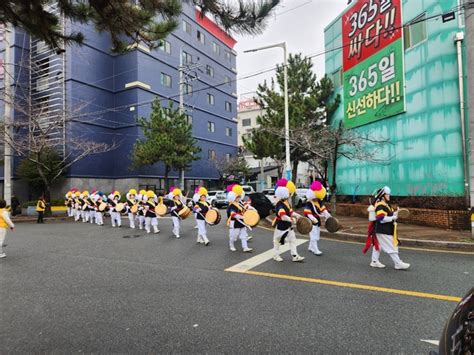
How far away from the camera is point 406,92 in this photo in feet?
43.5

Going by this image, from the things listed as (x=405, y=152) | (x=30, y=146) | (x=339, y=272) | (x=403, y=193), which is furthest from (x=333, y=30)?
(x=30, y=146)

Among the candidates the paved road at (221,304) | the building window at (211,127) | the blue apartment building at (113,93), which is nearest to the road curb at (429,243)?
the paved road at (221,304)

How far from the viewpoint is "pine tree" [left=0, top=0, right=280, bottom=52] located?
11.9 ft

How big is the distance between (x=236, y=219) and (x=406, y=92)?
9.96m

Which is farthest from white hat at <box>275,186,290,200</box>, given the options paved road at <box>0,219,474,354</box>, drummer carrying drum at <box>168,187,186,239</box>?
drummer carrying drum at <box>168,187,186,239</box>

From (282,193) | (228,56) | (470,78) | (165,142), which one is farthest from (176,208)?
(228,56)

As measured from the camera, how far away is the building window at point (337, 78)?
732 inches

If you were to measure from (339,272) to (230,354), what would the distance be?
3.44 m

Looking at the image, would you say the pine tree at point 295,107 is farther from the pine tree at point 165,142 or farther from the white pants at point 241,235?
the white pants at point 241,235

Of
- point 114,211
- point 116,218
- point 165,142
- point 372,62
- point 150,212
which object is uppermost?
point 372,62

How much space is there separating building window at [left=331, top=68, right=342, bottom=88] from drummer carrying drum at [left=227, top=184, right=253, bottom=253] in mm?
13125

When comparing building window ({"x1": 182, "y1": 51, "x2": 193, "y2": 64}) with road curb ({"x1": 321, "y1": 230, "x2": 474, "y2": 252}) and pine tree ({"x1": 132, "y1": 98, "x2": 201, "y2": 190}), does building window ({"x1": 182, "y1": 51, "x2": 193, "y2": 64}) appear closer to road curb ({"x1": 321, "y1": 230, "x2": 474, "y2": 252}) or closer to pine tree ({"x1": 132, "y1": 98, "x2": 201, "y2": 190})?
pine tree ({"x1": 132, "y1": 98, "x2": 201, "y2": 190})

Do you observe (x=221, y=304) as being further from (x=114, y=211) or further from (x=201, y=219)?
(x=114, y=211)

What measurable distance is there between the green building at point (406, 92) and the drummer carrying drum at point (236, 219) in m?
6.81
